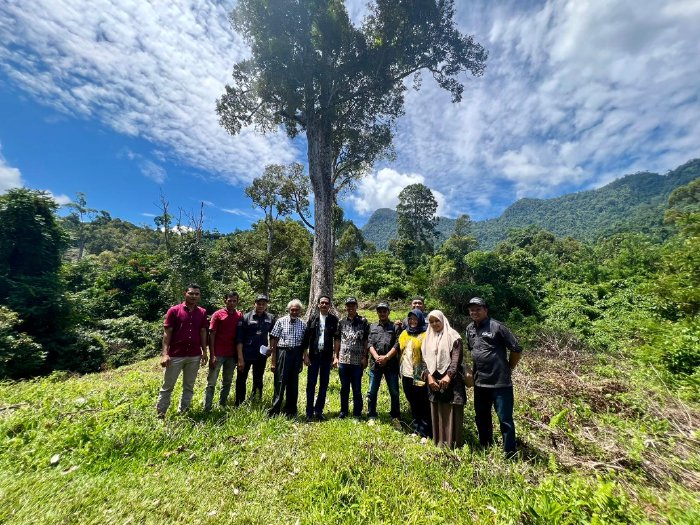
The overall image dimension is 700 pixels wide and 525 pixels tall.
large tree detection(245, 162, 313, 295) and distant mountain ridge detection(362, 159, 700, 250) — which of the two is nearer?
large tree detection(245, 162, 313, 295)

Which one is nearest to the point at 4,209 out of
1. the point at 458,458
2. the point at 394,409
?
the point at 394,409

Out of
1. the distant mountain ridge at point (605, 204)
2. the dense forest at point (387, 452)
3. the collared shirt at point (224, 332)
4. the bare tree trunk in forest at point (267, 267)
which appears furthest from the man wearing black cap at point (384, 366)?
the distant mountain ridge at point (605, 204)

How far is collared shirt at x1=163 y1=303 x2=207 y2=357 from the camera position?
14.5ft

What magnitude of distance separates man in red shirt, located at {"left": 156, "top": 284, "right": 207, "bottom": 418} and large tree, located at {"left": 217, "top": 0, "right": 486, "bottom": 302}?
5.00 meters

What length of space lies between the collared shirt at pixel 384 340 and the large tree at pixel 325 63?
16.1ft

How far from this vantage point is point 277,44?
9.38m

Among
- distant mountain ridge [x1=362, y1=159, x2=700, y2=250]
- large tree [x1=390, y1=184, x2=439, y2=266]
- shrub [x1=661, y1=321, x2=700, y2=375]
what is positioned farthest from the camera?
distant mountain ridge [x1=362, y1=159, x2=700, y2=250]

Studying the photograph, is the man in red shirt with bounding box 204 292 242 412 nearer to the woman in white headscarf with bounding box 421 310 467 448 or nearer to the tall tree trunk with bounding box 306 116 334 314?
the woman in white headscarf with bounding box 421 310 467 448

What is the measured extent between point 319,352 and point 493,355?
8.50 ft

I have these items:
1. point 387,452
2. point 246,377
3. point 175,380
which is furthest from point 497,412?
point 175,380

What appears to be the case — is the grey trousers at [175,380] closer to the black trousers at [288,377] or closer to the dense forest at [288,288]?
the black trousers at [288,377]

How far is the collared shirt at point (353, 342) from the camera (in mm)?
4613

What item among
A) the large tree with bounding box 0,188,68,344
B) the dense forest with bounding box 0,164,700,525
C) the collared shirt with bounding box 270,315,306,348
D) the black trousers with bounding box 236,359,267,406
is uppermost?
the large tree with bounding box 0,188,68,344

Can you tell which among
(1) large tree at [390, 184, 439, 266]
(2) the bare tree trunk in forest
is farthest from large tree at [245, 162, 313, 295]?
(1) large tree at [390, 184, 439, 266]
